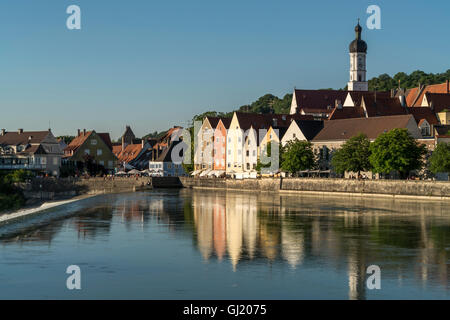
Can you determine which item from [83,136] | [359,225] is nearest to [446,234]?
[359,225]

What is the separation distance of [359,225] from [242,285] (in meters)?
25.2

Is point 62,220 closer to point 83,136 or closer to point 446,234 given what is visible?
point 446,234

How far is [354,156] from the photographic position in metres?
93.0

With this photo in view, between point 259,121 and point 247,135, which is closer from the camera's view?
point 247,135

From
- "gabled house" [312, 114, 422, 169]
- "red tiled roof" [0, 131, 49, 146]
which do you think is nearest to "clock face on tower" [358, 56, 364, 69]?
"gabled house" [312, 114, 422, 169]

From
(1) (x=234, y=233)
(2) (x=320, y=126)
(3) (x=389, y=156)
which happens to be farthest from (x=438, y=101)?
(1) (x=234, y=233)

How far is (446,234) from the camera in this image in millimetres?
46812

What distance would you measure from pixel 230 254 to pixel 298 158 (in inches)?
2634

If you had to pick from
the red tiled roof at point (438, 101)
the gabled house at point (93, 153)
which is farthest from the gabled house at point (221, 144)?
the red tiled roof at point (438, 101)

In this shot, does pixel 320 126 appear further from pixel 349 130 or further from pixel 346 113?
pixel 346 113

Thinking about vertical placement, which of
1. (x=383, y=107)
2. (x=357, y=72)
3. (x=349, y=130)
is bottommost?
(x=349, y=130)

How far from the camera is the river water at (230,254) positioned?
93.6 ft

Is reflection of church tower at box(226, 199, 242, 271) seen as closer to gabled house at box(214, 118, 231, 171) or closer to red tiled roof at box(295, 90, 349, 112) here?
gabled house at box(214, 118, 231, 171)

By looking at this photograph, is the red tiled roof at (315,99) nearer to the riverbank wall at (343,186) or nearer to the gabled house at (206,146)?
the gabled house at (206,146)
